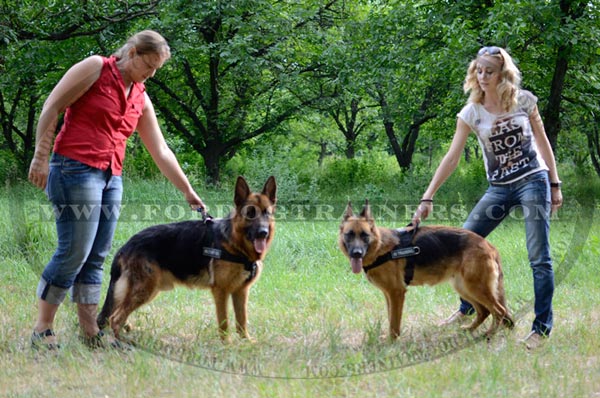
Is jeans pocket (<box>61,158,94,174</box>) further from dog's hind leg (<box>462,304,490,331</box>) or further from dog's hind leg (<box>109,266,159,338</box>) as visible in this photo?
dog's hind leg (<box>462,304,490,331</box>)

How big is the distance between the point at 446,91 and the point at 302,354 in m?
6.83

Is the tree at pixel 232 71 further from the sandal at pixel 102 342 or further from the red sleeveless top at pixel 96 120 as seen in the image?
the sandal at pixel 102 342

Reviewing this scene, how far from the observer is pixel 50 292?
405cm

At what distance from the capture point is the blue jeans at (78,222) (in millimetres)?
3814

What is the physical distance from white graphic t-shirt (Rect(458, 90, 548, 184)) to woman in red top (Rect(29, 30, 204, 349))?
2.45 metres

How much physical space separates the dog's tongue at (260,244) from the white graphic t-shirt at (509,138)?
1.88 meters

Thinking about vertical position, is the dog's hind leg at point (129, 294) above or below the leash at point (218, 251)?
below

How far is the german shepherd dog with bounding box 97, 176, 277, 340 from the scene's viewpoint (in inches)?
169

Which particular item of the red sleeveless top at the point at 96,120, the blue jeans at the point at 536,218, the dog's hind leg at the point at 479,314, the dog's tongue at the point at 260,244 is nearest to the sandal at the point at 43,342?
the red sleeveless top at the point at 96,120

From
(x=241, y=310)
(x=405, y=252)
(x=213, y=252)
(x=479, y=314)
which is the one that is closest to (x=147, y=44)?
(x=213, y=252)

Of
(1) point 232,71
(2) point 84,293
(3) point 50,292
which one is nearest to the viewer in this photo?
(3) point 50,292

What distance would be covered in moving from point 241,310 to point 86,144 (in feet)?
6.14

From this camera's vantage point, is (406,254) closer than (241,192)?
No

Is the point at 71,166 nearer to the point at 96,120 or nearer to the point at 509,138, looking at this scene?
the point at 96,120
